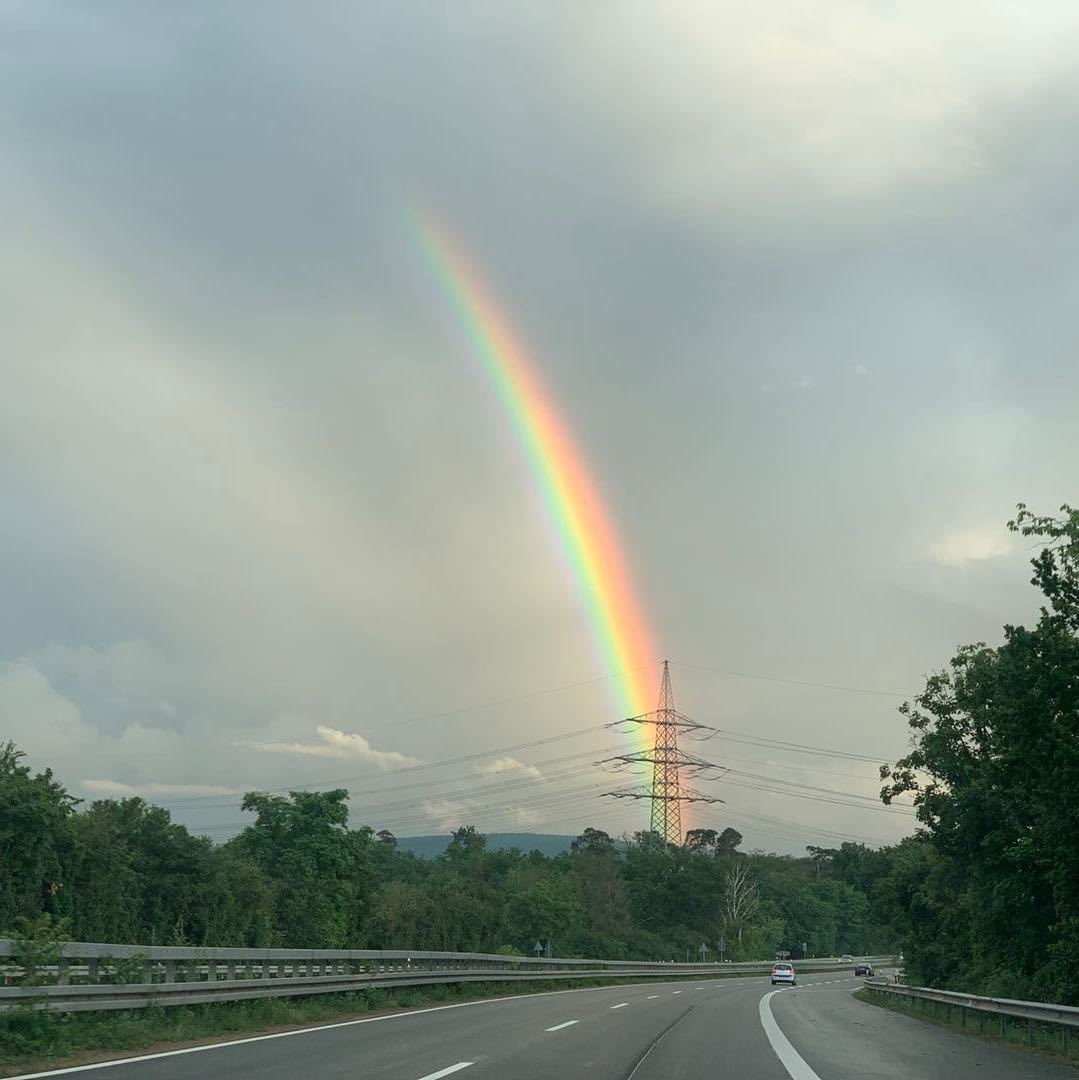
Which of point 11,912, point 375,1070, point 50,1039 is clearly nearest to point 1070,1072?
point 375,1070

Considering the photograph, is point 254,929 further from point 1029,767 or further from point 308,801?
point 1029,767

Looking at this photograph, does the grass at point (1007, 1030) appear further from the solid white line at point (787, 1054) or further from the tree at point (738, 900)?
the tree at point (738, 900)

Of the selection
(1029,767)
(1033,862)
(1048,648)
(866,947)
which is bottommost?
(866,947)

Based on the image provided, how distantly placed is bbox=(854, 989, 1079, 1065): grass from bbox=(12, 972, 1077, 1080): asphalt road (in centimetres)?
59

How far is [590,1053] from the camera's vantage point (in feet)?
49.2

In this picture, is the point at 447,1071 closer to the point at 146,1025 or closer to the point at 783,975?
the point at 146,1025

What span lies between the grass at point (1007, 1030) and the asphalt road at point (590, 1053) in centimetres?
59

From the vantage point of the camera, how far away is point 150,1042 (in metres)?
14.6

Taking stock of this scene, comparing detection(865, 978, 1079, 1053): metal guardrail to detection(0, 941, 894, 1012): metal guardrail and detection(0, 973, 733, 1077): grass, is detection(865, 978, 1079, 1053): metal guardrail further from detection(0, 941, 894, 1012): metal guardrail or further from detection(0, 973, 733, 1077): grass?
detection(0, 941, 894, 1012): metal guardrail

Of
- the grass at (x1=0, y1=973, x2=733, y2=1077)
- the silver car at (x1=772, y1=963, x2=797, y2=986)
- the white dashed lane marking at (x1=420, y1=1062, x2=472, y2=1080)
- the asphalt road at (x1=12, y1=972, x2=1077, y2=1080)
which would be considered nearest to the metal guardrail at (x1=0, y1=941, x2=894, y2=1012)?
the grass at (x1=0, y1=973, x2=733, y2=1077)

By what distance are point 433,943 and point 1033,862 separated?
1717 inches

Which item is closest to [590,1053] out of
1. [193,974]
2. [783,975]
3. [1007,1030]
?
[193,974]

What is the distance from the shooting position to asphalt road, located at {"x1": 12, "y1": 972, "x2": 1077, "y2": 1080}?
12.3m

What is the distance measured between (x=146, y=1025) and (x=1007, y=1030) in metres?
16.4
